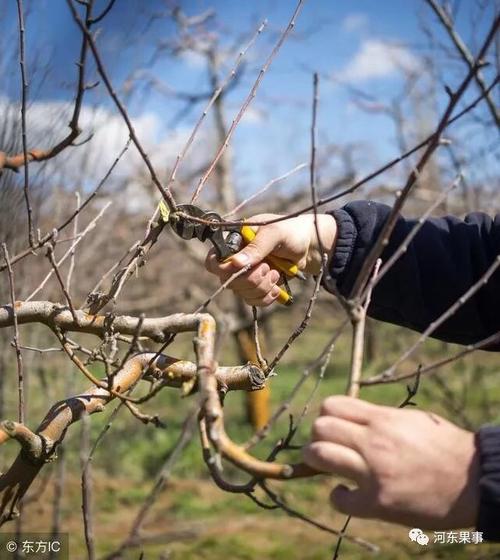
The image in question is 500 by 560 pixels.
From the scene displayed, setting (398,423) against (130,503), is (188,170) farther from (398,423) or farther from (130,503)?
(398,423)

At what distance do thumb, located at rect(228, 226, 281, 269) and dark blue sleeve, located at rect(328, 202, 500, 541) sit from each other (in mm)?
255

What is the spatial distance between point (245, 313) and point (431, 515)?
872cm

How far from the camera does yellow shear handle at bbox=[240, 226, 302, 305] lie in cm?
178

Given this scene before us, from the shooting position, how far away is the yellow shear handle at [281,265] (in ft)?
5.83

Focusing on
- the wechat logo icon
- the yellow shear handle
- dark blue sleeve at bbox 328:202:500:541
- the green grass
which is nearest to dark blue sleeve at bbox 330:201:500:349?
dark blue sleeve at bbox 328:202:500:541

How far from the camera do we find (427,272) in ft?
6.43

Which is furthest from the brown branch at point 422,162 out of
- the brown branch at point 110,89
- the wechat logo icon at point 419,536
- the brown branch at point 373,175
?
the wechat logo icon at point 419,536

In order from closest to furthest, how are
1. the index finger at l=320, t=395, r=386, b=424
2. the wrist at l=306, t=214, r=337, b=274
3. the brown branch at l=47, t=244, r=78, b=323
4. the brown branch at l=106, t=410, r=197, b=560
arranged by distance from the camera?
1. the brown branch at l=106, t=410, r=197, b=560
2. the index finger at l=320, t=395, r=386, b=424
3. the brown branch at l=47, t=244, r=78, b=323
4. the wrist at l=306, t=214, r=337, b=274

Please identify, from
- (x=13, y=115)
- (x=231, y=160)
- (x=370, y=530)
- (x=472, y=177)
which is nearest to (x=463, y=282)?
(x=13, y=115)

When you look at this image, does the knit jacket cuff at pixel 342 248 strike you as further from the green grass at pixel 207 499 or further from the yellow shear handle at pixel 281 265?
the green grass at pixel 207 499

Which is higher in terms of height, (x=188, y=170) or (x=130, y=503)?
(x=188, y=170)

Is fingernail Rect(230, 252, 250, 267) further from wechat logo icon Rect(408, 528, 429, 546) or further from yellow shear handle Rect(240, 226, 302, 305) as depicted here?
wechat logo icon Rect(408, 528, 429, 546)

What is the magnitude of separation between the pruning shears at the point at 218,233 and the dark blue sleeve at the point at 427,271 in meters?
0.15

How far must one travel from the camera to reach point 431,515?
101cm
